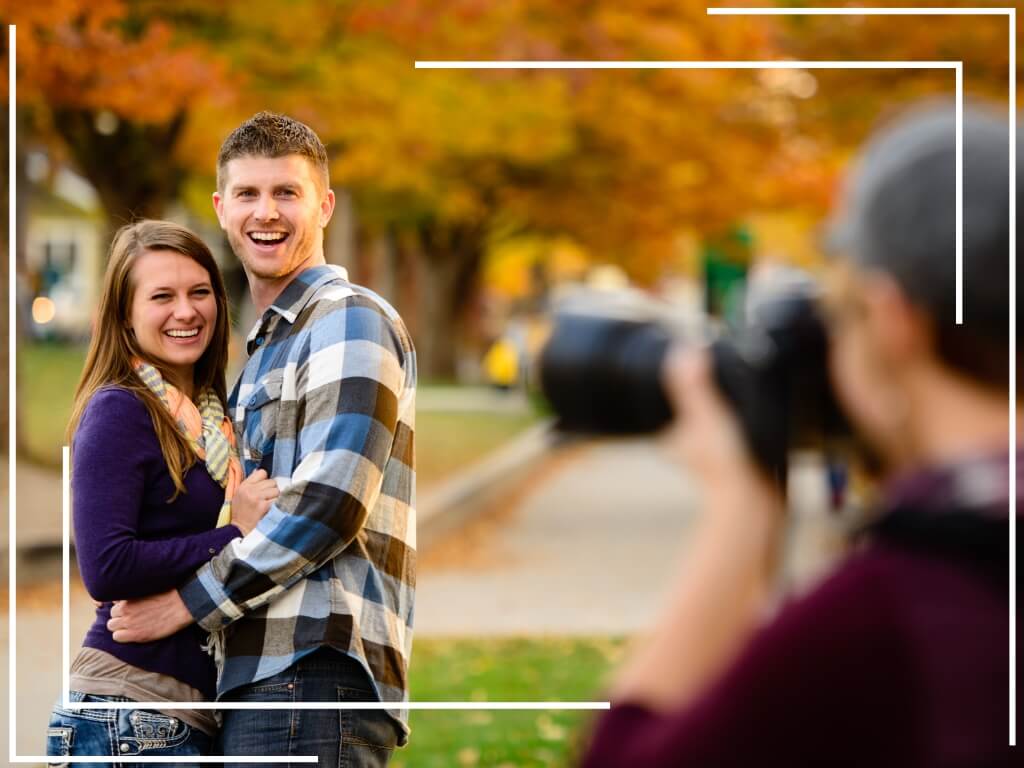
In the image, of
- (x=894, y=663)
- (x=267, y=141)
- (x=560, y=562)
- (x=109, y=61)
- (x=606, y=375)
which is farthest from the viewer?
(x=560, y=562)

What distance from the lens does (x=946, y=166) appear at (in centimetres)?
135

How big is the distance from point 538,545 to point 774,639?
11.2 meters

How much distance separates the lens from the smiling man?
278cm

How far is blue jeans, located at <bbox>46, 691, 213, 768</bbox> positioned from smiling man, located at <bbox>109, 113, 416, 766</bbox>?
0.30 ft

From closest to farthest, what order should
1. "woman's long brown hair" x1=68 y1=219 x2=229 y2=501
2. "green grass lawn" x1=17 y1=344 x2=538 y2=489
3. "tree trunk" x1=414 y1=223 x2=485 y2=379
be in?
Result: "woman's long brown hair" x1=68 y1=219 x2=229 y2=501 < "green grass lawn" x1=17 y1=344 x2=538 y2=489 < "tree trunk" x1=414 y1=223 x2=485 y2=379

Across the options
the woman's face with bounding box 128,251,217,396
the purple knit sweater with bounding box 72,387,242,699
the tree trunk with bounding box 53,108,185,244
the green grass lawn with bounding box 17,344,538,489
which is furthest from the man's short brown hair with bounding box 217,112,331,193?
the tree trunk with bounding box 53,108,185,244

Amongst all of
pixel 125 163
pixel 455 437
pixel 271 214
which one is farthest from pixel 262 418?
pixel 455 437

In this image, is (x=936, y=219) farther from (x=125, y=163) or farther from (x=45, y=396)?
(x=45, y=396)

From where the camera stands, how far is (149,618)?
9.29ft

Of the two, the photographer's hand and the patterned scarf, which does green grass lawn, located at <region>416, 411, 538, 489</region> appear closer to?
the patterned scarf

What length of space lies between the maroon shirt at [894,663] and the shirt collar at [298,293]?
184 cm

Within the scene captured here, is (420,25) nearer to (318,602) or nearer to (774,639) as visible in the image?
(318,602)

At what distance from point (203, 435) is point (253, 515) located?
0.22 metres

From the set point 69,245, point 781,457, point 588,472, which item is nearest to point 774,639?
point 781,457
